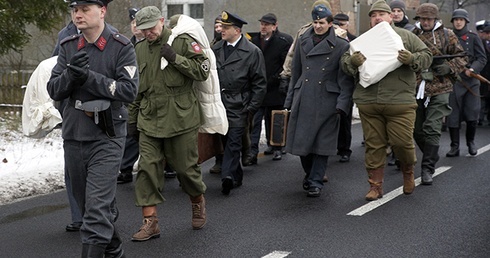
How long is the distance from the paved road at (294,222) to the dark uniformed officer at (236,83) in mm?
476

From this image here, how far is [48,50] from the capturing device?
81.3 ft

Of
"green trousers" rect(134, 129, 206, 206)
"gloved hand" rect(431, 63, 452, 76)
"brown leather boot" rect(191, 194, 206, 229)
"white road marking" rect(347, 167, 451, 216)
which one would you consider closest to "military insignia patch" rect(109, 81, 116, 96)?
"green trousers" rect(134, 129, 206, 206)

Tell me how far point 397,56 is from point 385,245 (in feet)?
7.51

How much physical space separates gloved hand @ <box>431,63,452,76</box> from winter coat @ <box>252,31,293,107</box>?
2.62 m

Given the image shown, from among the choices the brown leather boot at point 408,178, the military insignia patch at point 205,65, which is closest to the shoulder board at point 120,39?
the military insignia patch at point 205,65

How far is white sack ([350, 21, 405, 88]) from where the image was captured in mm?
8711

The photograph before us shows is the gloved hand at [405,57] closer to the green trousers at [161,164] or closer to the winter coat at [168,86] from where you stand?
the winter coat at [168,86]

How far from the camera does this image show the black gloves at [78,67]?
538cm

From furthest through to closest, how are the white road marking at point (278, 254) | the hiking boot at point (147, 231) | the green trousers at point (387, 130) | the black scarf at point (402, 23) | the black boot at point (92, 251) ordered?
the black scarf at point (402, 23) < the green trousers at point (387, 130) < the hiking boot at point (147, 231) < the white road marking at point (278, 254) < the black boot at point (92, 251)

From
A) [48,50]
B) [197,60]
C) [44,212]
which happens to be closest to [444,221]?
[197,60]

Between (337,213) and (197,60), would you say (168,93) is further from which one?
(337,213)

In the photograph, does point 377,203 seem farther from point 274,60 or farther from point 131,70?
point 274,60

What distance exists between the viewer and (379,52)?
8758 millimetres

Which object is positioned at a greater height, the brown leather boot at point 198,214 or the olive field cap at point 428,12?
the olive field cap at point 428,12
